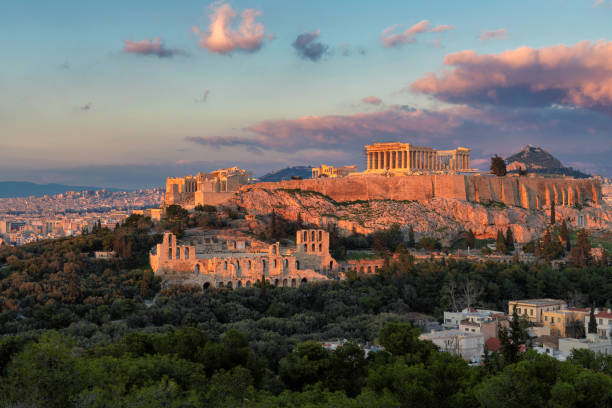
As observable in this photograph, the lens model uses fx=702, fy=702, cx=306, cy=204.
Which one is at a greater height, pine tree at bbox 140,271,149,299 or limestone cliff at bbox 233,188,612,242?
limestone cliff at bbox 233,188,612,242

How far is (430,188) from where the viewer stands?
3206 inches

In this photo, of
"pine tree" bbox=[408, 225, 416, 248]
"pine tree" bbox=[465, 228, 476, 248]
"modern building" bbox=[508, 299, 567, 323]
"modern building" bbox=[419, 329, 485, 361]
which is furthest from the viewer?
"pine tree" bbox=[465, 228, 476, 248]

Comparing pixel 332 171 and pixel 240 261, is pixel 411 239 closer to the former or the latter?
pixel 240 261

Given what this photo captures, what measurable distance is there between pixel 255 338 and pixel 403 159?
56274 millimetres

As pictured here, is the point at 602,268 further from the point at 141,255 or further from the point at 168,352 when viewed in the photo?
the point at 168,352

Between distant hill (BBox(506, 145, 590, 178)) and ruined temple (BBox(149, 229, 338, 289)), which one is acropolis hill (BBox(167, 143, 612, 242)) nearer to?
ruined temple (BBox(149, 229, 338, 289))

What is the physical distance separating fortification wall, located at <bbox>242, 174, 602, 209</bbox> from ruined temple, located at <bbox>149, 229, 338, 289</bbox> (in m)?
22.5

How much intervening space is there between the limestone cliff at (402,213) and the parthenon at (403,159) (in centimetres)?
1101

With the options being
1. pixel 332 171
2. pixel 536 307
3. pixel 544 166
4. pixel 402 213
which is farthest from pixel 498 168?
pixel 544 166

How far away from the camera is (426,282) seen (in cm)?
5441

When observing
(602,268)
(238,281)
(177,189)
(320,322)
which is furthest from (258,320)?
(177,189)

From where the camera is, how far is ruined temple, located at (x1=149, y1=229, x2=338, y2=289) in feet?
171

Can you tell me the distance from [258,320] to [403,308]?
461 inches

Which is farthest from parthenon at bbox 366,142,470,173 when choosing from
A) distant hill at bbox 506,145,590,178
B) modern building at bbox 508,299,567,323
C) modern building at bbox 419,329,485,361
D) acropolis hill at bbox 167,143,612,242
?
distant hill at bbox 506,145,590,178
